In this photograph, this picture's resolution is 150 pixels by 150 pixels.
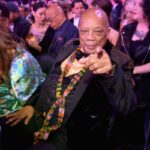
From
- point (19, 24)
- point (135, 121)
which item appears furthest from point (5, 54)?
point (19, 24)

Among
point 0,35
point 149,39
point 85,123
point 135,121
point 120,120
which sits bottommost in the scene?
point 135,121

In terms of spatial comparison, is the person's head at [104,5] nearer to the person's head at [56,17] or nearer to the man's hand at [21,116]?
the person's head at [56,17]

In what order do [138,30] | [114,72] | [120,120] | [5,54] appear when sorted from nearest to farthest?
[114,72], [5,54], [120,120], [138,30]

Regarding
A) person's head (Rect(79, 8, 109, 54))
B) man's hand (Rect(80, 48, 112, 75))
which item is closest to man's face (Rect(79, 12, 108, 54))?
person's head (Rect(79, 8, 109, 54))

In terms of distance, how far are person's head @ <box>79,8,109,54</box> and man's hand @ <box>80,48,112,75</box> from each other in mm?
621

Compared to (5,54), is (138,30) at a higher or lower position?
lower

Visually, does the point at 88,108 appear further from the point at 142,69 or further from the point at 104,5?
the point at 104,5

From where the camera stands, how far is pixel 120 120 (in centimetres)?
249

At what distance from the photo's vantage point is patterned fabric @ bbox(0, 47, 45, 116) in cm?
184

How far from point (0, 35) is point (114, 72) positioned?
800mm

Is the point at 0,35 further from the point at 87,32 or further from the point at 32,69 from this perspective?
the point at 87,32

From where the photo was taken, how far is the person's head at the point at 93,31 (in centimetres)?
213

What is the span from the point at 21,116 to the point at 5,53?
1.32 feet

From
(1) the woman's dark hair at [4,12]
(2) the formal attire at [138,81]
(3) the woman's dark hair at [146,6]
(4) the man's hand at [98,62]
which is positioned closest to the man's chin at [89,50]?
(4) the man's hand at [98,62]
